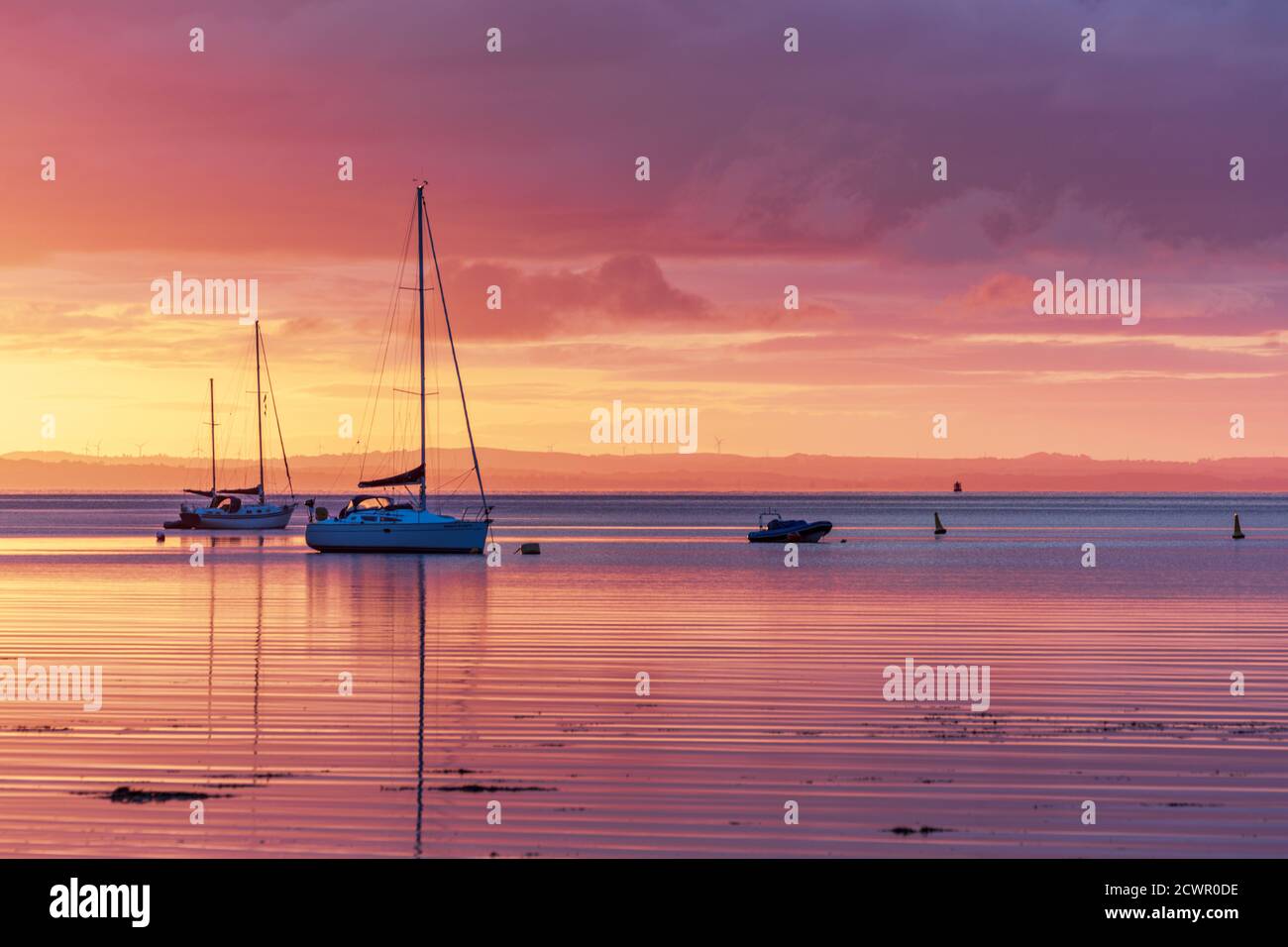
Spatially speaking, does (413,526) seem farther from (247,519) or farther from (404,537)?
(247,519)

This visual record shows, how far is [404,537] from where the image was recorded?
9312 centimetres

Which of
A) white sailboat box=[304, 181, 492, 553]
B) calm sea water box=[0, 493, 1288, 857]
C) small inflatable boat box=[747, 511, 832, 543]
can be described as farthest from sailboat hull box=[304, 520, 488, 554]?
calm sea water box=[0, 493, 1288, 857]

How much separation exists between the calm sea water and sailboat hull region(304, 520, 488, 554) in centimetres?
3227

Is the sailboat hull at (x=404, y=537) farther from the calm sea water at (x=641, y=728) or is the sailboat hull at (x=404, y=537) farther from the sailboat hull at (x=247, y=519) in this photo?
the sailboat hull at (x=247, y=519)

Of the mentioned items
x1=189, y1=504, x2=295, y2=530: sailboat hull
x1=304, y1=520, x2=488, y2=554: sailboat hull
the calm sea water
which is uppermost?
x1=189, y1=504, x2=295, y2=530: sailboat hull

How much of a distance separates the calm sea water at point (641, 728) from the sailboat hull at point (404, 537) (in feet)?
106

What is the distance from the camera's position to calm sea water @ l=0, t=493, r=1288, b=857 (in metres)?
18.0

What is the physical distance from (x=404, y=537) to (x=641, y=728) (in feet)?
226

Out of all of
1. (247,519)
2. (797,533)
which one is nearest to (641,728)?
(797,533)

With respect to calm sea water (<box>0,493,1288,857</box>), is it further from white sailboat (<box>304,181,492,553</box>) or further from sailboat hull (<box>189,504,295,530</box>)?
sailboat hull (<box>189,504,295,530</box>)

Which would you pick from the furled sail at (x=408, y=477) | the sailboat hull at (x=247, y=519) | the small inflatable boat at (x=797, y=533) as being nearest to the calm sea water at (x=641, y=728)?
the furled sail at (x=408, y=477)

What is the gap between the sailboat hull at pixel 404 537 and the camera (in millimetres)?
92438
